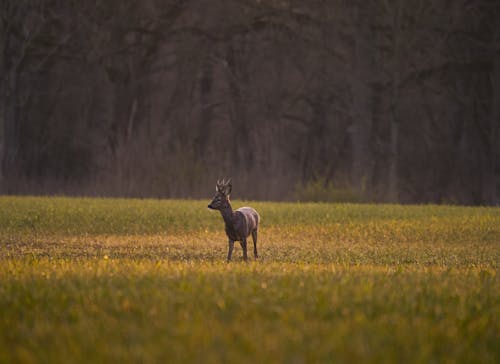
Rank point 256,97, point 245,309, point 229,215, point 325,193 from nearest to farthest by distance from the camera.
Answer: point 245,309
point 229,215
point 325,193
point 256,97

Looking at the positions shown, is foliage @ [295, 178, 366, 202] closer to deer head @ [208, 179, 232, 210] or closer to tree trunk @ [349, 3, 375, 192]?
tree trunk @ [349, 3, 375, 192]

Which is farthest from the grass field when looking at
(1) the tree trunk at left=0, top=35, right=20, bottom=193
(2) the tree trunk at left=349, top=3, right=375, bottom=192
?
(1) the tree trunk at left=0, top=35, right=20, bottom=193

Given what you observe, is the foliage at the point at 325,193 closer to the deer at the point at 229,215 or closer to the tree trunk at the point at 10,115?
the tree trunk at the point at 10,115

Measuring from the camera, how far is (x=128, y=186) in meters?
32.3

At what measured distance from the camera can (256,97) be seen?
132 ft

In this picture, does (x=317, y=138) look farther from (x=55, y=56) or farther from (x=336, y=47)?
(x=55, y=56)

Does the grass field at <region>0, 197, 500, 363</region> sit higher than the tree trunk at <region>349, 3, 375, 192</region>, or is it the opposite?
the tree trunk at <region>349, 3, 375, 192</region>

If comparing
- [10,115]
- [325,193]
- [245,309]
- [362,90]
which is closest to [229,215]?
[245,309]

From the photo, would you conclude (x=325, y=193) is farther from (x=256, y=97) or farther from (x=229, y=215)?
(x=229, y=215)

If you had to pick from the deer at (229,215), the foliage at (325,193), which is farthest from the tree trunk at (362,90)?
the deer at (229,215)

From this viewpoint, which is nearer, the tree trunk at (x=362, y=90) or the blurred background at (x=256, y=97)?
the blurred background at (x=256, y=97)

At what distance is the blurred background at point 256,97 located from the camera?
33.0 m

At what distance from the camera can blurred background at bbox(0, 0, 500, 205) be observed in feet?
108

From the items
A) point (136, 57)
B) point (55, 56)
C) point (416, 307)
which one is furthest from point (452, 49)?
point (416, 307)
